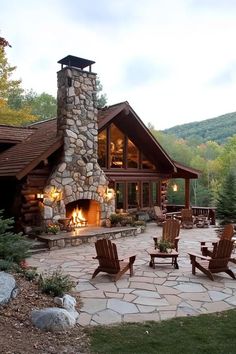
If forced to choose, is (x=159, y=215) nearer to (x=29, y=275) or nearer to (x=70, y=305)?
(x=29, y=275)

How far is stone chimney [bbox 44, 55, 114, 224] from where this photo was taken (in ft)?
43.0

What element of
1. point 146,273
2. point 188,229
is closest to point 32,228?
point 146,273

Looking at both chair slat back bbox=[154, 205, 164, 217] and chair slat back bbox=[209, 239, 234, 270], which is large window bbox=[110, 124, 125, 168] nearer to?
chair slat back bbox=[154, 205, 164, 217]

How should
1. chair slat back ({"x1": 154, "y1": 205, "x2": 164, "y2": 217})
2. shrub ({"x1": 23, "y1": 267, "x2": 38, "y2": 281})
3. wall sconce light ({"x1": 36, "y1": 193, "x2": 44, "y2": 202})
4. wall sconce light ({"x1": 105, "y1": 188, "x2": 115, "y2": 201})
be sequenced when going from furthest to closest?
1. chair slat back ({"x1": 154, "y1": 205, "x2": 164, "y2": 217})
2. wall sconce light ({"x1": 105, "y1": 188, "x2": 115, "y2": 201})
3. wall sconce light ({"x1": 36, "y1": 193, "x2": 44, "y2": 202})
4. shrub ({"x1": 23, "y1": 267, "x2": 38, "y2": 281})

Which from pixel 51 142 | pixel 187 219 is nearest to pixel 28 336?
pixel 51 142

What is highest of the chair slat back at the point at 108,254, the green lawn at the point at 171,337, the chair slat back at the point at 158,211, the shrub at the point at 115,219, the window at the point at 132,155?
the window at the point at 132,155

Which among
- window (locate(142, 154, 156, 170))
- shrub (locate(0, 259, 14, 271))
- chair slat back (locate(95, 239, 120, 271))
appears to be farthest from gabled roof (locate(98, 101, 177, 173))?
shrub (locate(0, 259, 14, 271))

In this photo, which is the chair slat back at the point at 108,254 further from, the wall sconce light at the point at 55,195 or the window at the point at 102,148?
the window at the point at 102,148

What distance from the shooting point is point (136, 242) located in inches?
499

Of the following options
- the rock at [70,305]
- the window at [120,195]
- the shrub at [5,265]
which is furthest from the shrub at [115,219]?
the rock at [70,305]

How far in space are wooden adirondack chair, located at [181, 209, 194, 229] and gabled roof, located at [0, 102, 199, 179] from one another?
7.91 feet

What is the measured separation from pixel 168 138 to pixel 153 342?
106 feet

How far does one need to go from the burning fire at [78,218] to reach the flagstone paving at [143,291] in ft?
12.7

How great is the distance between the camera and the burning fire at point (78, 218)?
571 inches
